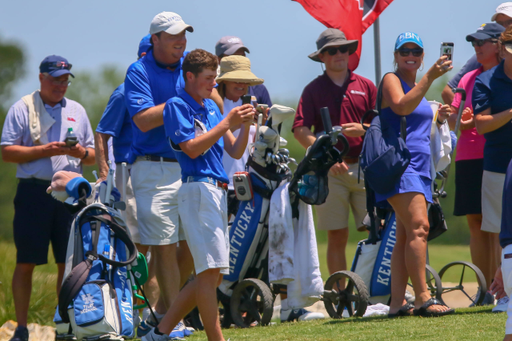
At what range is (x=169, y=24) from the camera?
15.9 feet

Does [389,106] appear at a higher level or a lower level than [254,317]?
higher

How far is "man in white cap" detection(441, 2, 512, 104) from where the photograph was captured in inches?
239

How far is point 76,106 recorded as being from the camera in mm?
5910

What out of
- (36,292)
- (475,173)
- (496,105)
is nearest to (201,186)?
(496,105)

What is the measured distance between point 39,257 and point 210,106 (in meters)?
2.19

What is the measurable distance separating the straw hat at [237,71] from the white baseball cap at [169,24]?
856mm

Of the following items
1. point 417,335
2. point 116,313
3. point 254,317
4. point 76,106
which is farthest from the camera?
point 76,106

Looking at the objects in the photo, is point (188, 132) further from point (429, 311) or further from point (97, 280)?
point (429, 311)

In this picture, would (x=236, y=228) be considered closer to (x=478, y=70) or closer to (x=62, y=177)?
(x=62, y=177)

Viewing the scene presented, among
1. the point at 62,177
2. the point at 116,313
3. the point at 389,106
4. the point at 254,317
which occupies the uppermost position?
the point at 389,106

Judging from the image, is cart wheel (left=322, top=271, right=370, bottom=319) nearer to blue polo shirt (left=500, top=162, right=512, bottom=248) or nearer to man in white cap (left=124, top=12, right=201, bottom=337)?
man in white cap (left=124, top=12, right=201, bottom=337)

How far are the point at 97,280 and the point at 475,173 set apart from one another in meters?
3.35

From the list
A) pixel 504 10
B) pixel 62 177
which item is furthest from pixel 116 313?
pixel 504 10

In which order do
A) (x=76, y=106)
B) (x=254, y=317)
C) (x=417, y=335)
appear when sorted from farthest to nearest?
(x=76, y=106), (x=254, y=317), (x=417, y=335)
